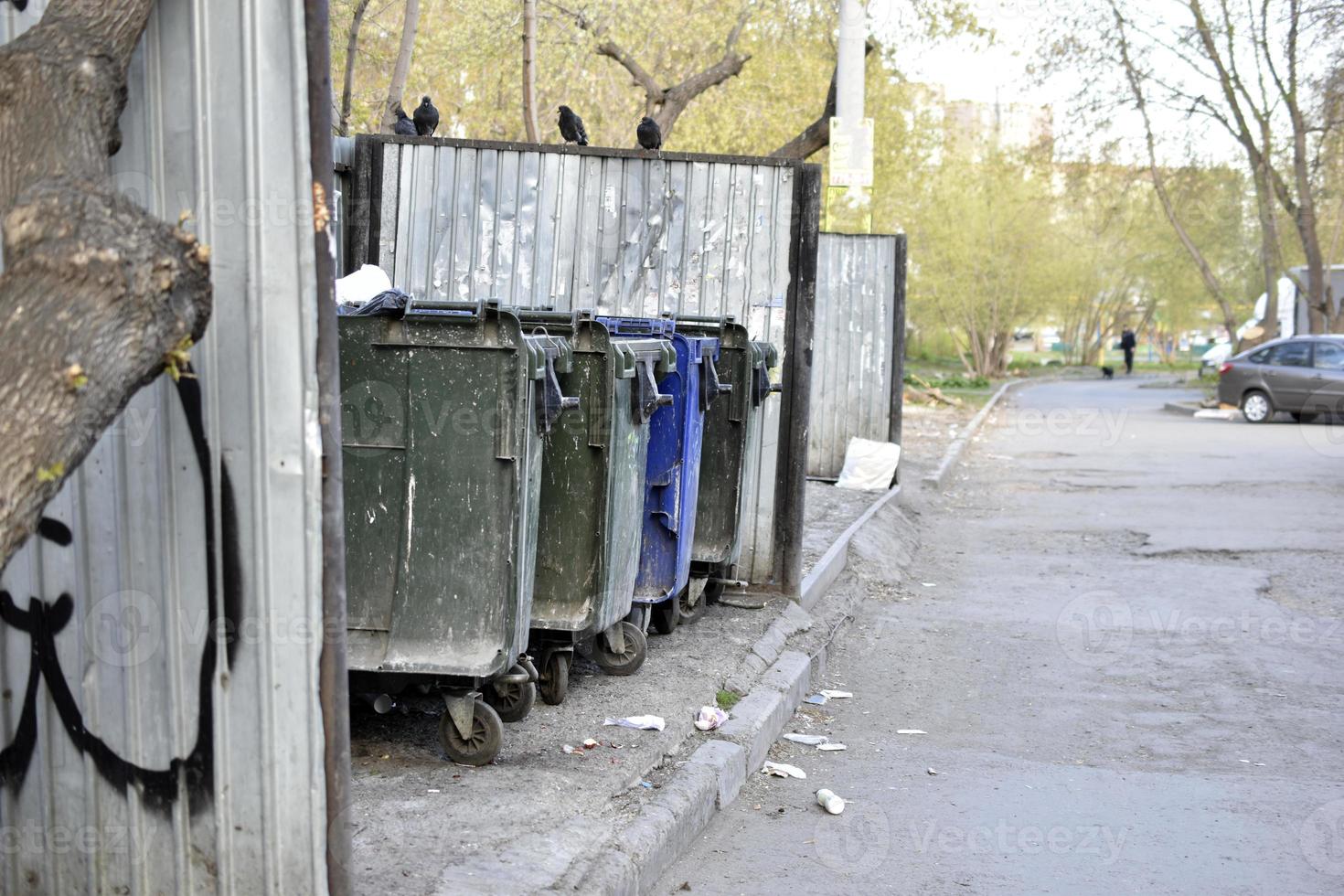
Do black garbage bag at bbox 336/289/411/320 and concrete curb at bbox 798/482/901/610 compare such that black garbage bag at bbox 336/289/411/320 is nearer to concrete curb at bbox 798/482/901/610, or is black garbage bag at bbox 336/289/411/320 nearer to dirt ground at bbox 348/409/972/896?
dirt ground at bbox 348/409/972/896

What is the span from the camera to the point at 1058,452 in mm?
20062

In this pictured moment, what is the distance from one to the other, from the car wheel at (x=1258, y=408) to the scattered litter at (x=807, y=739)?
21905mm

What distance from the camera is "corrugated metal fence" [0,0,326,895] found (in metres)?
3.28

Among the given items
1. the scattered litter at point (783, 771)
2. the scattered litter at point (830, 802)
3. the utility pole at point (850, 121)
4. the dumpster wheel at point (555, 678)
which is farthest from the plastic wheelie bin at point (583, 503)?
the utility pole at point (850, 121)

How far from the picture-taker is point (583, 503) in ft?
19.0

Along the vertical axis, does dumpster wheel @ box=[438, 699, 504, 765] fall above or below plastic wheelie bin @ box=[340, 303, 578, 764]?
below

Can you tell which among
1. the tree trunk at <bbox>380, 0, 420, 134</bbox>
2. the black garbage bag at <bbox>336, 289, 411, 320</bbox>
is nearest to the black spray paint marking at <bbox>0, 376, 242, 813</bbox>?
the black garbage bag at <bbox>336, 289, 411, 320</bbox>

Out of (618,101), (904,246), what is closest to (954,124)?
(618,101)

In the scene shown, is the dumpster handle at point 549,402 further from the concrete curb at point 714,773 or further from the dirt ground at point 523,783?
the concrete curb at point 714,773

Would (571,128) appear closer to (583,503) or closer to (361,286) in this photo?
(361,286)

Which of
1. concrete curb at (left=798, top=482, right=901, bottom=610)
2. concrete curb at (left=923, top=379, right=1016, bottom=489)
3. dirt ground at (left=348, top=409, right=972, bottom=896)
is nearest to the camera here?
dirt ground at (left=348, top=409, right=972, bottom=896)

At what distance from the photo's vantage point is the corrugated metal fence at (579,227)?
8.15 meters

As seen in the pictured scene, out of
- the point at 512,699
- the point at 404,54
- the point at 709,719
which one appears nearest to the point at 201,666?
the point at 512,699

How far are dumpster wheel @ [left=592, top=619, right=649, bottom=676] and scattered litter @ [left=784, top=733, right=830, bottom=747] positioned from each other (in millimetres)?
754
